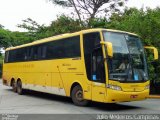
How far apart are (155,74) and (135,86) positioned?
735 centimetres

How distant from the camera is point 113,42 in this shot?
14148mm

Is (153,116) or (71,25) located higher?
(71,25)

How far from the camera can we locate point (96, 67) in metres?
14.1

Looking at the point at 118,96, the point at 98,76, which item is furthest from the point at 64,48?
the point at 118,96

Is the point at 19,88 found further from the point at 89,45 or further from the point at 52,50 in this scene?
the point at 89,45

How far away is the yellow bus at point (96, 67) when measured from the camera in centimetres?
1352

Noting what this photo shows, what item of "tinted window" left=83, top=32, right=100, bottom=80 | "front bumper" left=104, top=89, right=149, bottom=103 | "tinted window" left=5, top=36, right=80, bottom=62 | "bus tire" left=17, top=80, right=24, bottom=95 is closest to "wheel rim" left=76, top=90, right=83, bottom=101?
"tinted window" left=83, top=32, right=100, bottom=80

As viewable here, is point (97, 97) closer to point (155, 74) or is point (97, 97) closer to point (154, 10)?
point (155, 74)

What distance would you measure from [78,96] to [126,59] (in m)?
2.90

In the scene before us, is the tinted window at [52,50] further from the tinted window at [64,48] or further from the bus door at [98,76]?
the bus door at [98,76]

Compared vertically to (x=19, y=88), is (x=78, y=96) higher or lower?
higher

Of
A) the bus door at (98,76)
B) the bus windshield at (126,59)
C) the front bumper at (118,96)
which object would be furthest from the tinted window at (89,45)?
the front bumper at (118,96)

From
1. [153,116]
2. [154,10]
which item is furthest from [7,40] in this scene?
[153,116]

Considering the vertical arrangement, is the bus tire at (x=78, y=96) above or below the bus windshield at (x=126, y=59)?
below
